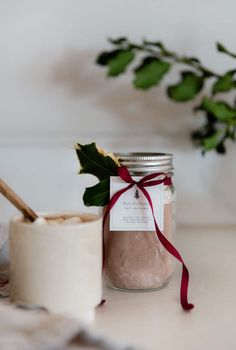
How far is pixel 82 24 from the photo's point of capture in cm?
110

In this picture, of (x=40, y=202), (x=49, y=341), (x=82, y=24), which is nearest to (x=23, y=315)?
(x=49, y=341)

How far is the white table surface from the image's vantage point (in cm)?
53

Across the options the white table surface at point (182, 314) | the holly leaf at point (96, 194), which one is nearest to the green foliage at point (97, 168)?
the holly leaf at point (96, 194)

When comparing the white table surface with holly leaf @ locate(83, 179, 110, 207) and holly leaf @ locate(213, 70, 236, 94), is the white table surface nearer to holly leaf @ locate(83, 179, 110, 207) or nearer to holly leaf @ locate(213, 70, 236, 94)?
holly leaf @ locate(83, 179, 110, 207)

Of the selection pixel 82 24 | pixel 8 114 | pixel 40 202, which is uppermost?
pixel 82 24

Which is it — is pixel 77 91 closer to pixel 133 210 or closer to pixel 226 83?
pixel 226 83

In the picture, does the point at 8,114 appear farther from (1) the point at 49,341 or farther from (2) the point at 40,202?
(1) the point at 49,341

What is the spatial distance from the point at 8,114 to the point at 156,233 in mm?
536

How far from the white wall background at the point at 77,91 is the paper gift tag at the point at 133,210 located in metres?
0.44

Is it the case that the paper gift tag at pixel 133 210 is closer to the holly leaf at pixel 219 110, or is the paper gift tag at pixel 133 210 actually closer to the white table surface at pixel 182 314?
the white table surface at pixel 182 314

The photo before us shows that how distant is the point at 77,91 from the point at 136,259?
518 millimetres

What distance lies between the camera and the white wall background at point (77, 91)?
1098 mm

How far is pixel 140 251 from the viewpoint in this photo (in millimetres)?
682

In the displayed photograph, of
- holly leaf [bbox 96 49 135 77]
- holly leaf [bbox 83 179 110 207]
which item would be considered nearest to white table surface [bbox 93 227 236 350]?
holly leaf [bbox 83 179 110 207]
